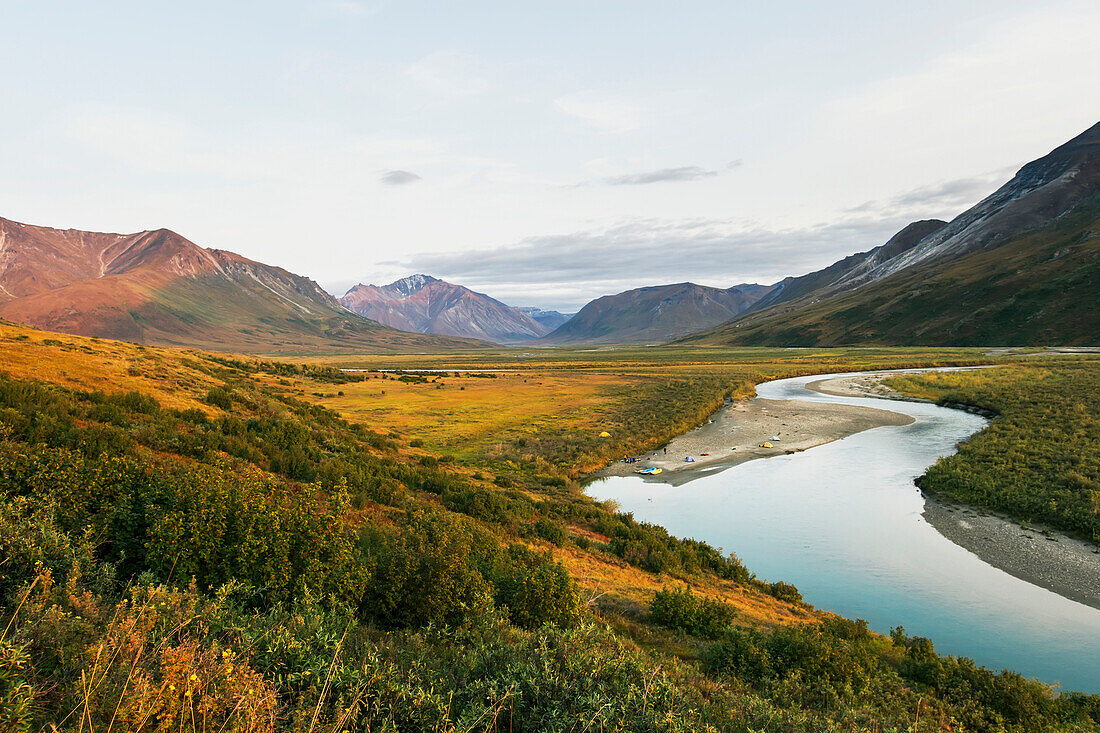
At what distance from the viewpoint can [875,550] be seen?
72.3ft

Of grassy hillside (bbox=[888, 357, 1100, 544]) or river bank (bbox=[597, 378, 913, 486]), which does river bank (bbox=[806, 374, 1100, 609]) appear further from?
river bank (bbox=[597, 378, 913, 486])

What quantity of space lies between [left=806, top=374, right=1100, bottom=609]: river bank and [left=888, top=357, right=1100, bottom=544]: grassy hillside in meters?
1.13

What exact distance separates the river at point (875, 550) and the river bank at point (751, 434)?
5.68 ft

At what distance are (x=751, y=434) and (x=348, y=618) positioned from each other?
44245 millimetres

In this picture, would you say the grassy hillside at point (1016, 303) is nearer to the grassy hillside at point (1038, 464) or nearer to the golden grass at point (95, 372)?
the grassy hillside at point (1038, 464)

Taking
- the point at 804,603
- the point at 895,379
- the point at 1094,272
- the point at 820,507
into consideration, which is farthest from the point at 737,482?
the point at 1094,272

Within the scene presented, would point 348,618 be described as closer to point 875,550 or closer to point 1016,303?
point 875,550

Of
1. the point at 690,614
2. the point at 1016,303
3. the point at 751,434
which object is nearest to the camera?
the point at 690,614

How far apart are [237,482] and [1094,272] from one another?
236m

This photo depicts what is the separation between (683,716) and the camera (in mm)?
6707

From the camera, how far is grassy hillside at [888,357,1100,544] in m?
24.0

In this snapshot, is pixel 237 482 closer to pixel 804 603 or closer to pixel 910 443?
pixel 804 603

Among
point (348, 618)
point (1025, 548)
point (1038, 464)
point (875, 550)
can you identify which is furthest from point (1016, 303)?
point (348, 618)

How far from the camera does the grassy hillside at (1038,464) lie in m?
24.0
